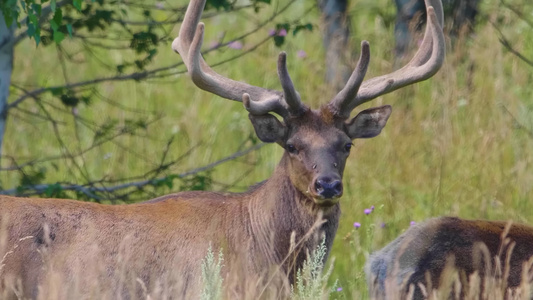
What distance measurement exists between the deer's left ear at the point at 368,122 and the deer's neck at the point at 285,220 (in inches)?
19.1

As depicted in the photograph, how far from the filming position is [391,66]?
9.98m

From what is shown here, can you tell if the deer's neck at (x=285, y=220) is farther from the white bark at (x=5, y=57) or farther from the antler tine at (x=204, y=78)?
the white bark at (x=5, y=57)

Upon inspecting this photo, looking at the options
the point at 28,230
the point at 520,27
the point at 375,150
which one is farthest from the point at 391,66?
the point at 28,230

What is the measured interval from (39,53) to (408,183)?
581cm

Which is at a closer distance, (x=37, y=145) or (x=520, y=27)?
(x=37, y=145)

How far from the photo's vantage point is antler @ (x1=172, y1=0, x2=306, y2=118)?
6.48m

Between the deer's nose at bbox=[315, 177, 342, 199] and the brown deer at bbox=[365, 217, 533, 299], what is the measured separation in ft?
1.57

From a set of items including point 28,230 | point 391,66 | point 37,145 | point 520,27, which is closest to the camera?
point 28,230

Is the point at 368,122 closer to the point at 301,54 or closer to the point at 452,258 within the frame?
the point at 452,258

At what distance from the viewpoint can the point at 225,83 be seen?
22.4 ft

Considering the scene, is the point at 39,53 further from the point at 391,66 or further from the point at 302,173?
the point at 302,173

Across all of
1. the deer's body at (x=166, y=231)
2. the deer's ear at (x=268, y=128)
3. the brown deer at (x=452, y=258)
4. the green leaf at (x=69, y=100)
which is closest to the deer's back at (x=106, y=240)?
the deer's body at (x=166, y=231)

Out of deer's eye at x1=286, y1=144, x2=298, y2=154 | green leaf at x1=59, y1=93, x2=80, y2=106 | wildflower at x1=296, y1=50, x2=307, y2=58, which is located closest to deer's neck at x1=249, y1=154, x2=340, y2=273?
deer's eye at x1=286, y1=144, x2=298, y2=154

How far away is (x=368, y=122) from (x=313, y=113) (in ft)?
1.61
